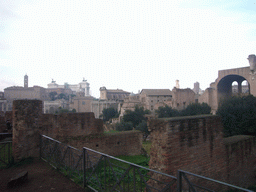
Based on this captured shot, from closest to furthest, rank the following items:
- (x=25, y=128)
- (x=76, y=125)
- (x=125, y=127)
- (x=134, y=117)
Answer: (x=25, y=128) < (x=76, y=125) < (x=125, y=127) < (x=134, y=117)

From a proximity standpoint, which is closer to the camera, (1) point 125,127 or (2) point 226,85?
(1) point 125,127

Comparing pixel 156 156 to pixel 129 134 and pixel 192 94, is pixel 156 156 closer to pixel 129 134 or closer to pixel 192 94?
pixel 129 134

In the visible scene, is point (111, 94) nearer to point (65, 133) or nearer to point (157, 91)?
point (157, 91)

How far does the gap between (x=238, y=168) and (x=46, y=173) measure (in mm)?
6514

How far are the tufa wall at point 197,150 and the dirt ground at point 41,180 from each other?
2.18m

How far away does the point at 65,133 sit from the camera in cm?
941

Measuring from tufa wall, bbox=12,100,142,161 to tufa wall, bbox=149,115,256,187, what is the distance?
4581 mm

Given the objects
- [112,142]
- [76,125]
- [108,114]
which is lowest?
[108,114]

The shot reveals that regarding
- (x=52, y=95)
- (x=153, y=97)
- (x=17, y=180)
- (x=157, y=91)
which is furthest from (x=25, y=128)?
(x=52, y=95)

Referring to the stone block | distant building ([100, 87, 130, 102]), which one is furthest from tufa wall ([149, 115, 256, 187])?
distant building ([100, 87, 130, 102])

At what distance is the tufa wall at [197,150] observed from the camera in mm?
4867

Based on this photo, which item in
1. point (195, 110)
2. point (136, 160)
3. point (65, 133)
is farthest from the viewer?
point (195, 110)

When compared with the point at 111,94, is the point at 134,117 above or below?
below

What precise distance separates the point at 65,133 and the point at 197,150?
644 centimetres
